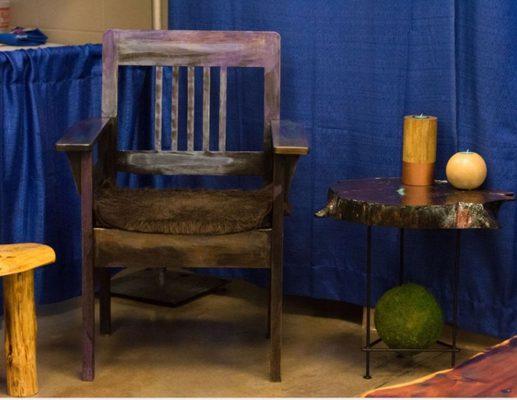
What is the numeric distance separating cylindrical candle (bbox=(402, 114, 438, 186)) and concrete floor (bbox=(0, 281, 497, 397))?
1.77 feet

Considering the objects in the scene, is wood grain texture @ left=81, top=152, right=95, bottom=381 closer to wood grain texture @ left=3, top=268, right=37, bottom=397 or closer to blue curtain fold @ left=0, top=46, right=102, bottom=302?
wood grain texture @ left=3, top=268, right=37, bottom=397

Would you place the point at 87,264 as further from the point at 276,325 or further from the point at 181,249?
the point at 276,325

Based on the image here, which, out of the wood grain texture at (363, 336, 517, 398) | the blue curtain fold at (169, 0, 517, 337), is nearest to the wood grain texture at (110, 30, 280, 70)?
the blue curtain fold at (169, 0, 517, 337)

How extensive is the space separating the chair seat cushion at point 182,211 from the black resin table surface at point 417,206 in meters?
0.21

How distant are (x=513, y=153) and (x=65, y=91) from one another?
138cm

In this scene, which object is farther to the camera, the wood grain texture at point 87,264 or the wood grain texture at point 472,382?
the wood grain texture at point 87,264

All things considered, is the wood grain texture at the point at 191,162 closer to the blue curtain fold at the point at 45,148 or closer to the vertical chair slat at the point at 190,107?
the vertical chair slat at the point at 190,107

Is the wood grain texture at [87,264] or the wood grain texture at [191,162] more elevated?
the wood grain texture at [191,162]

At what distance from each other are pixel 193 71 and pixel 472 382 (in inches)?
67.9

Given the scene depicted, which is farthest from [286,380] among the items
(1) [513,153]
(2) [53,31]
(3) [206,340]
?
(2) [53,31]

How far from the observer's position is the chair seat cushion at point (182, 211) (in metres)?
2.80

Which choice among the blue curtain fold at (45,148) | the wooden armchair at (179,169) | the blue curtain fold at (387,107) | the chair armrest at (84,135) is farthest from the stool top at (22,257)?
the blue curtain fold at (387,107)

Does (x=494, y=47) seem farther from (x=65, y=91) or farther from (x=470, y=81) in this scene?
(x=65, y=91)

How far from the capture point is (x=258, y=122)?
344 cm
